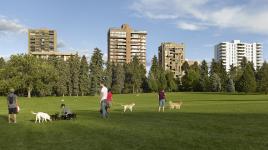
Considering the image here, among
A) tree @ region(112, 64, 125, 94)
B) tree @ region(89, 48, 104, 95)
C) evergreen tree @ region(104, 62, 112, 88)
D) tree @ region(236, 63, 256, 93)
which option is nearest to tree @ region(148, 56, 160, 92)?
tree @ region(112, 64, 125, 94)

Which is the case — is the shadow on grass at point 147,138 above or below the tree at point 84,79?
below

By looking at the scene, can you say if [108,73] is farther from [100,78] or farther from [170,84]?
[170,84]

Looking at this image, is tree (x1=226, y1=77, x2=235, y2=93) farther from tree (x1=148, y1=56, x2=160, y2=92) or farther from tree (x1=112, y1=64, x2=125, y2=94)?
tree (x1=112, y1=64, x2=125, y2=94)

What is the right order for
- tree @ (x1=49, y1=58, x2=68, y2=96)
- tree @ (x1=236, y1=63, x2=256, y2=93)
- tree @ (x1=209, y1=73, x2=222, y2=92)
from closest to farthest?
1. tree @ (x1=236, y1=63, x2=256, y2=93)
2. tree @ (x1=49, y1=58, x2=68, y2=96)
3. tree @ (x1=209, y1=73, x2=222, y2=92)

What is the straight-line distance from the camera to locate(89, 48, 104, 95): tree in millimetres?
136250

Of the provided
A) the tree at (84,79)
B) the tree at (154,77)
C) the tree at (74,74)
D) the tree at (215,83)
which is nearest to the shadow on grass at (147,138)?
the tree at (84,79)

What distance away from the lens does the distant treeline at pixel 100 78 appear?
10931 cm

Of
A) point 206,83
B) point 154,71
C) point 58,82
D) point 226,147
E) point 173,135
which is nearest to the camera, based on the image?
point 226,147

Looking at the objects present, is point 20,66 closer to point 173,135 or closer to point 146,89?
point 146,89

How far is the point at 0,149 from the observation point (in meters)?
14.3

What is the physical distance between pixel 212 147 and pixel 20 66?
10160 cm

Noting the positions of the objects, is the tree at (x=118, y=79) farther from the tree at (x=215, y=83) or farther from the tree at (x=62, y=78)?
the tree at (x=215, y=83)

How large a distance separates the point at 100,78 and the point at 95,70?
4.00 metres

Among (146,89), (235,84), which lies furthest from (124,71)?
(235,84)
